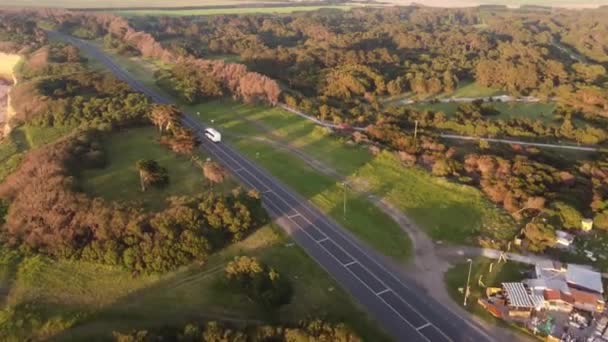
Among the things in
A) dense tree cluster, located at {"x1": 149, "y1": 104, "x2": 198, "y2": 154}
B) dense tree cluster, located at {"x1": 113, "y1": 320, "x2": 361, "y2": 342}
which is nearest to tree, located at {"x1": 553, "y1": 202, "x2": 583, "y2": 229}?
dense tree cluster, located at {"x1": 113, "y1": 320, "x2": 361, "y2": 342}

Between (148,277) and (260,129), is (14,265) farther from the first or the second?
(260,129)

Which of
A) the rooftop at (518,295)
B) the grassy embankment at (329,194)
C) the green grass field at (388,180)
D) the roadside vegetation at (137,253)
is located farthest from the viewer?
the green grass field at (388,180)

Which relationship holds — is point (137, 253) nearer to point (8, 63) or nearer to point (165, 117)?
→ point (165, 117)

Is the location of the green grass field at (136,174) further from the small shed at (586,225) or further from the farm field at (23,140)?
the small shed at (586,225)

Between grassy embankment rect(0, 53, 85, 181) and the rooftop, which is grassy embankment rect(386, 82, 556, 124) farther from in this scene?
grassy embankment rect(0, 53, 85, 181)

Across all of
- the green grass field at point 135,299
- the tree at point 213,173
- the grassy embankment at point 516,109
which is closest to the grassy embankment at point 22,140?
the green grass field at point 135,299

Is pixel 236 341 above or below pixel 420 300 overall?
above

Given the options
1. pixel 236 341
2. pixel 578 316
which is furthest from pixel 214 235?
pixel 578 316

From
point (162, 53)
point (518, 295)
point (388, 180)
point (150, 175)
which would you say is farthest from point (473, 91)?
point (150, 175)
